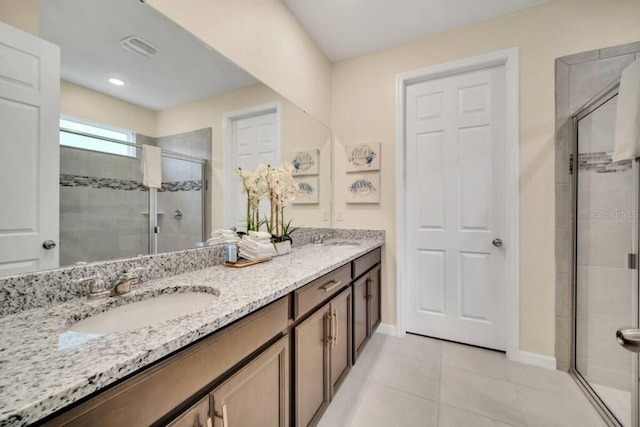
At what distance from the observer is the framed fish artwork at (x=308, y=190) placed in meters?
2.25

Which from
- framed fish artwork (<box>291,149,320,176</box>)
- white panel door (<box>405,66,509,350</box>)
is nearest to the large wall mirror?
framed fish artwork (<box>291,149,320,176</box>)

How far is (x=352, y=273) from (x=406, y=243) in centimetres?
88

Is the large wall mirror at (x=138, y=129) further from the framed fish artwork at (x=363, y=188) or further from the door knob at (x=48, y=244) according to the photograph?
the framed fish artwork at (x=363, y=188)

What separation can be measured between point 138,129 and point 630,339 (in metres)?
1.92

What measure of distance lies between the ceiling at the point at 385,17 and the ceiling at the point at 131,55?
3.54 ft

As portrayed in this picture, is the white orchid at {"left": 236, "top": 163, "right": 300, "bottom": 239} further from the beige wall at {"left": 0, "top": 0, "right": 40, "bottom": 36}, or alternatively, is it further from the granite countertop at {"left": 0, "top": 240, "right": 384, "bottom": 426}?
the beige wall at {"left": 0, "top": 0, "right": 40, "bottom": 36}

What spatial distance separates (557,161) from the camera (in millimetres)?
1873

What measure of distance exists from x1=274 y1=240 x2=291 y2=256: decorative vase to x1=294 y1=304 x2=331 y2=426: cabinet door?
0.52m

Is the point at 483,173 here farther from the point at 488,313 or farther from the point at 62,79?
the point at 62,79

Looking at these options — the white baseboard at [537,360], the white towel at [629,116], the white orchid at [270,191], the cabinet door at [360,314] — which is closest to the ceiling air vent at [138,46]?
the white orchid at [270,191]

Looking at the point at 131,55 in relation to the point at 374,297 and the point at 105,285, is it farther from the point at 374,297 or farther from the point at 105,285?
the point at 374,297

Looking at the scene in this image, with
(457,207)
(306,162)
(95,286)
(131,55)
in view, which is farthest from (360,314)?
(131,55)

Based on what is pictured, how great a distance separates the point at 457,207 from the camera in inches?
87.5

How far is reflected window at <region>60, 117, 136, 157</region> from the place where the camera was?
2.91 ft
